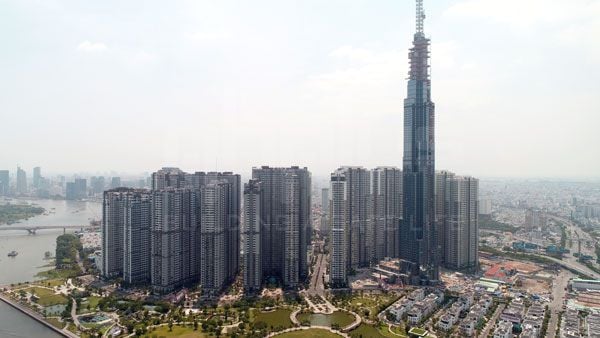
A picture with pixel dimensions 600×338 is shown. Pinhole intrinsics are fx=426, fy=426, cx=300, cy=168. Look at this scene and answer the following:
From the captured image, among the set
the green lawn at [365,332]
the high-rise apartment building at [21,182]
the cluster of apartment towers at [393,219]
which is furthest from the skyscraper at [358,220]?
the high-rise apartment building at [21,182]

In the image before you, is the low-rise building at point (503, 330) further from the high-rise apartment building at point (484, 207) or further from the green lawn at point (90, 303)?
the high-rise apartment building at point (484, 207)

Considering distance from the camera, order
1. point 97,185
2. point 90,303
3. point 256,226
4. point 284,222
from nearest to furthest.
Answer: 1. point 90,303
2. point 256,226
3. point 284,222
4. point 97,185

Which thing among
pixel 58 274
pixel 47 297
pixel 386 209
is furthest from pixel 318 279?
pixel 58 274

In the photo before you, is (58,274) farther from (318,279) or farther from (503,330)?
(503,330)

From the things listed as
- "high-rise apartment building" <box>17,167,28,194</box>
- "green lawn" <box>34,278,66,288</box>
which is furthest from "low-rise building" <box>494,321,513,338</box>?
"high-rise apartment building" <box>17,167,28,194</box>

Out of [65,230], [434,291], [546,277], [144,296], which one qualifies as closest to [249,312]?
[144,296]

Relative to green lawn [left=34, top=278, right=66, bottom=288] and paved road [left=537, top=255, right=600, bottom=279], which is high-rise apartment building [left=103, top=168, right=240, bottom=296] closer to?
green lawn [left=34, top=278, right=66, bottom=288]

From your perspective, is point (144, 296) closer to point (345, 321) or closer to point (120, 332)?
point (120, 332)

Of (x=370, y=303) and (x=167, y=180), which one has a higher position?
(x=167, y=180)
